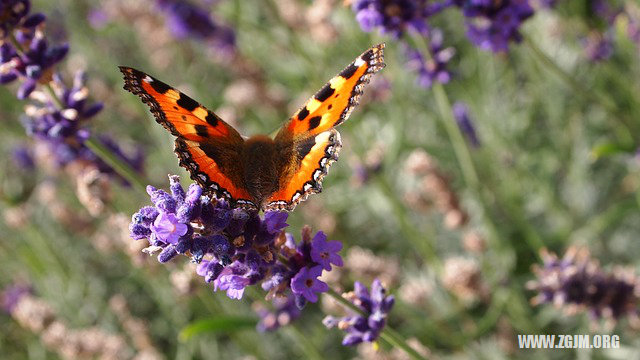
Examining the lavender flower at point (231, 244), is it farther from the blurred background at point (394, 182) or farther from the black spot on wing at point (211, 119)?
the blurred background at point (394, 182)

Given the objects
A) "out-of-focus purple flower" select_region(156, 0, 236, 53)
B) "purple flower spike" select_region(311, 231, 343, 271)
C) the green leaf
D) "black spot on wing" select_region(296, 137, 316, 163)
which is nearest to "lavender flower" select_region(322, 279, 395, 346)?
"purple flower spike" select_region(311, 231, 343, 271)

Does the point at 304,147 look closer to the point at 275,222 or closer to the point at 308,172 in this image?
the point at 308,172

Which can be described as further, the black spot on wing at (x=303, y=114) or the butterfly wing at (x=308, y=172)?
the black spot on wing at (x=303, y=114)

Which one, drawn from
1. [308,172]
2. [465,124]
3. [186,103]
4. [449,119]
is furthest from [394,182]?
[186,103]

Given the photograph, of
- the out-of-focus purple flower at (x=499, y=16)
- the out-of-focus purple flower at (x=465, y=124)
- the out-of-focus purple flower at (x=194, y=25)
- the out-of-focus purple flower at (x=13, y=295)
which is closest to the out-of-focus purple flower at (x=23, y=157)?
the out-of-focus purple flower at (x=13, y=295)

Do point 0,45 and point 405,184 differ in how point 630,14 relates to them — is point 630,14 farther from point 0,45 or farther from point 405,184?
point 0,45

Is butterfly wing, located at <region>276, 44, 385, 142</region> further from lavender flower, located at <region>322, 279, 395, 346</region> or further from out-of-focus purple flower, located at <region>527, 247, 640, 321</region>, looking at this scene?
out-of-focus purple flower, located at <region>527, 247, 640, 321</region>
